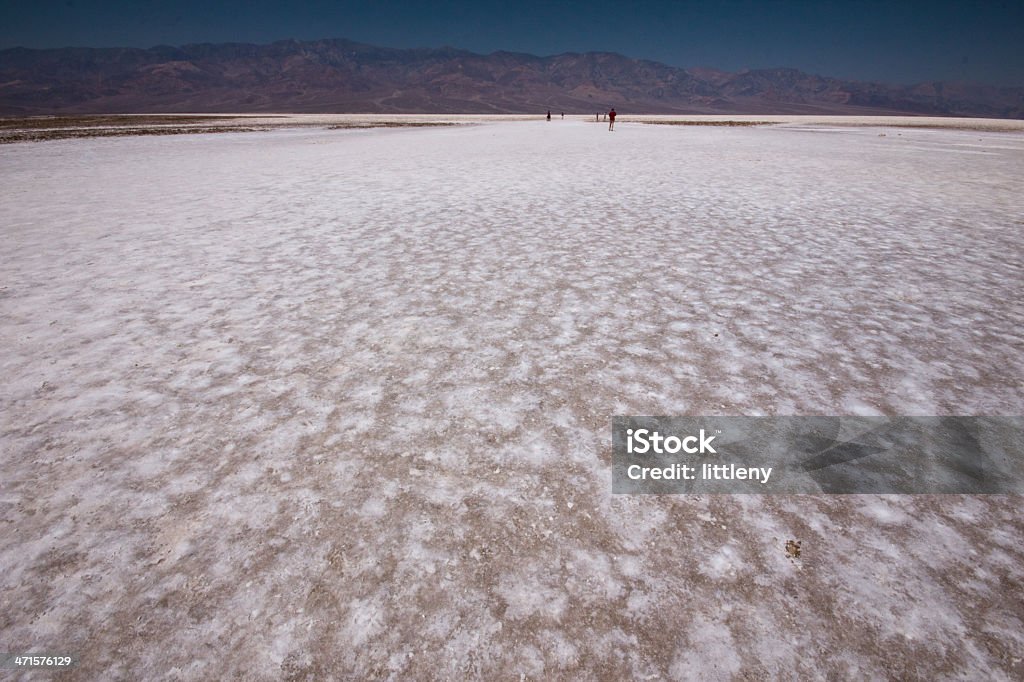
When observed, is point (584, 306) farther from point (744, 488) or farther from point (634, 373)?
point (744, 488)

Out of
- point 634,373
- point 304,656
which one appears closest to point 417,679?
point 304,656

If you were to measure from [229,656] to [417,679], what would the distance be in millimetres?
645

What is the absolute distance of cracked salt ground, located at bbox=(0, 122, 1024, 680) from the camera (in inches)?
67.1

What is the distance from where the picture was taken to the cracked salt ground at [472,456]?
1.71m
